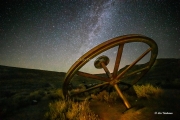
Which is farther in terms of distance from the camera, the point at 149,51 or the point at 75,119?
the point at 149,51

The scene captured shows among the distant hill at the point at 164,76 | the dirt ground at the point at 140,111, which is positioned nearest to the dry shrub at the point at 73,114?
the dirt ground at the point at 140,111

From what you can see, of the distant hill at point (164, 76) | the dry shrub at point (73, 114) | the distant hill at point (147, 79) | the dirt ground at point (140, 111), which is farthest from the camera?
the distant hill at point (147, 79)

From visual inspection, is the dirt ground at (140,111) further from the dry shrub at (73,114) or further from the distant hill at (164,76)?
the distant hill at (164,76)

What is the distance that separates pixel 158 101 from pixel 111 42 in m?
3.86

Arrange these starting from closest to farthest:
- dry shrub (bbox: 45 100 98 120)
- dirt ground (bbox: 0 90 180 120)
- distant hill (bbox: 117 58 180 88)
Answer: dirt ground (bbox: 0 90 180 120), dry shrub (bbox: 45 100 98 120), distant hill (bbox: 117 58 180 88)

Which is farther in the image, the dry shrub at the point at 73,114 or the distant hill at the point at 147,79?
the distant hill at the point at 147,79

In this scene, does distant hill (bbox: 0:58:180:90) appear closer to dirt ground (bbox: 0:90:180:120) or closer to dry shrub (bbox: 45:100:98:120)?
dirt ground (bbox: 0:90:180:120)

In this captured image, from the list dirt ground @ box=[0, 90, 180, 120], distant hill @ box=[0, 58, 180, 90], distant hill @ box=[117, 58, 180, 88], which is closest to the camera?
dirt ground @ box=[0, 90, 180, 120]

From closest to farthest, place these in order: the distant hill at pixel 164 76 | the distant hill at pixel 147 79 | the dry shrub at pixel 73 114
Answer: the dry shrub at pixel 73 114 < the distant hill at pixel 164 76 < the distant hill at pixel 147 79

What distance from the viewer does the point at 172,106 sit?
18.4 ft

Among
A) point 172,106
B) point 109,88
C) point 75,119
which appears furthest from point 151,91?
point 75,119

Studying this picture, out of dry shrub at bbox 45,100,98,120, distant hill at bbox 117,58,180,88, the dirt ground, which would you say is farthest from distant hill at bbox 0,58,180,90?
dry shrub at bbox 45,100,98,120

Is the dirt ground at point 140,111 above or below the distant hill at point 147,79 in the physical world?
below

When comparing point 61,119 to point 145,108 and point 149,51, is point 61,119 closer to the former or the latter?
point 145,108
